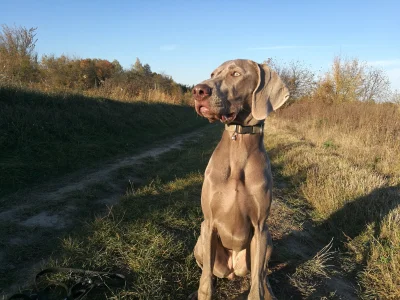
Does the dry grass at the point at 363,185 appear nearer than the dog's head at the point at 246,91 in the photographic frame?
No

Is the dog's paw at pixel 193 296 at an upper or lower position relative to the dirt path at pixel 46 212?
lower

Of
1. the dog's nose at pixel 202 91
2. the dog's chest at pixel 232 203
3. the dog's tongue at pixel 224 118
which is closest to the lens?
the dog's nose at pixel 202 91

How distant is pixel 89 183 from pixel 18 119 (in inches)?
119

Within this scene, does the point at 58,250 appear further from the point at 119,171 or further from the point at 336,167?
the point at 336,167

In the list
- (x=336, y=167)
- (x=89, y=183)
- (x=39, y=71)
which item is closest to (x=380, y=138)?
(x=336, y=167)

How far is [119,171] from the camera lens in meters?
6.46

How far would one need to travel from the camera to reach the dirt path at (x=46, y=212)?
10.1ft

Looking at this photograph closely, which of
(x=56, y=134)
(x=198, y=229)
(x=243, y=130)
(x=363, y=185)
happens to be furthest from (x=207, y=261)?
(x=56, y=134)

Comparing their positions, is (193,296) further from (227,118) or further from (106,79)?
(106,79)

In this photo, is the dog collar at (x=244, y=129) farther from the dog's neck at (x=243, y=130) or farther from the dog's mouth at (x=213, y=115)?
the dog's mouth at (x=213, y=115)

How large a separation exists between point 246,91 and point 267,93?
0.17 metres

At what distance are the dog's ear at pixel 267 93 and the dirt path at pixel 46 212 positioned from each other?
2539mm

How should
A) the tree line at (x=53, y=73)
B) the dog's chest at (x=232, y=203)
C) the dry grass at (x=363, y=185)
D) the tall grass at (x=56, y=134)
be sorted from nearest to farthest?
the dog's chest at (x=232, y=203), the dry grass at (x=363, y=185), the tall grass at (x=56, y=134), the tree line at (x=53, y=73)

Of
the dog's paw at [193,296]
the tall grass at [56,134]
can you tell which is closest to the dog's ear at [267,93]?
the dog's paw at [193,296]
